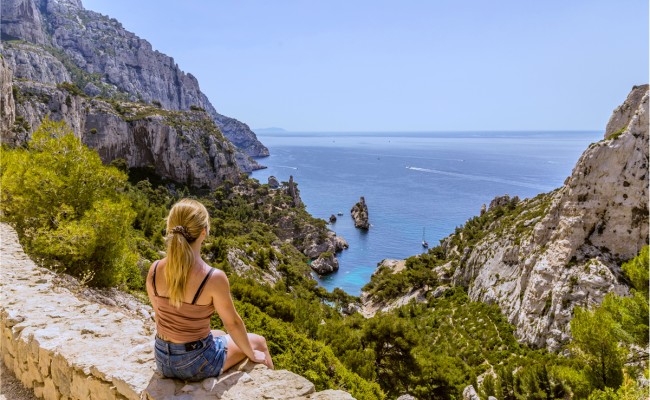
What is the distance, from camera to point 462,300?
3588 centimetres

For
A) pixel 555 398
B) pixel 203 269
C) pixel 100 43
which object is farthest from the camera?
pixel 100 43

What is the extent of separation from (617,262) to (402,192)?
96.1m

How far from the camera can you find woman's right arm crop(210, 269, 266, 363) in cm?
336

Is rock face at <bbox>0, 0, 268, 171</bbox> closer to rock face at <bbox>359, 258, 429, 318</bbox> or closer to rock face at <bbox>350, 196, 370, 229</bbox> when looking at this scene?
rock face at <bbox>350, 196, 370, 229</bbox>

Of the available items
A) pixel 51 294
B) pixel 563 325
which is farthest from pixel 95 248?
pixel 563 325

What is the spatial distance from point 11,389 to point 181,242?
405 centimetres

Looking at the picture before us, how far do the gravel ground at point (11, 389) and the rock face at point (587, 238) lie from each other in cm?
2526

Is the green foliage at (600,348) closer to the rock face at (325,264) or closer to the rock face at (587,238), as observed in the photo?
the rock face at (587,238)

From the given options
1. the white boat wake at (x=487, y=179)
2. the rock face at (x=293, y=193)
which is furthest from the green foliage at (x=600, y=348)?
the white boat wake at (x=487, y=179)

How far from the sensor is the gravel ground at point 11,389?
482cm

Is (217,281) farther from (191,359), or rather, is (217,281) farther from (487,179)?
(487,179)

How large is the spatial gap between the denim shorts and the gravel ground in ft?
8.56

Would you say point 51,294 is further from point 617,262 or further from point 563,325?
point 617,262

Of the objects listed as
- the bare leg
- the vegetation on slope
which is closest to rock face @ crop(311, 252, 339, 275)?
the vegetation on slope
